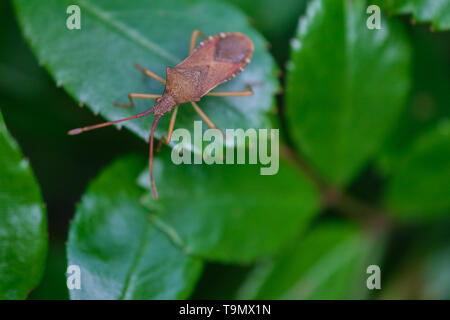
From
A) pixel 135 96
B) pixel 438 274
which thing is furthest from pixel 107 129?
pixel 438 274

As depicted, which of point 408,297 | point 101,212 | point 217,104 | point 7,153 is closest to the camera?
point 7,153

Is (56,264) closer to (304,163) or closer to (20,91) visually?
(20,91)

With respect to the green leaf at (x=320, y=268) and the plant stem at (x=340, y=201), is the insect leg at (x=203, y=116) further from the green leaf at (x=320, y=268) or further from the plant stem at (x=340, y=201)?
the green leaf at (x=320, y=268)

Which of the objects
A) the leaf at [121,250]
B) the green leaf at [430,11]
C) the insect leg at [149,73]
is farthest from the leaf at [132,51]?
the green leaf at [430,11]

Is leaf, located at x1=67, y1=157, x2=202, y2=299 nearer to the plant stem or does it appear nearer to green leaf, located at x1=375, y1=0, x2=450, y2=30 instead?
the plant stem

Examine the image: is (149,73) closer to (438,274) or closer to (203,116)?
(203,116)

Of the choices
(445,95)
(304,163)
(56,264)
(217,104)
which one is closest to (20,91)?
(56,264)
